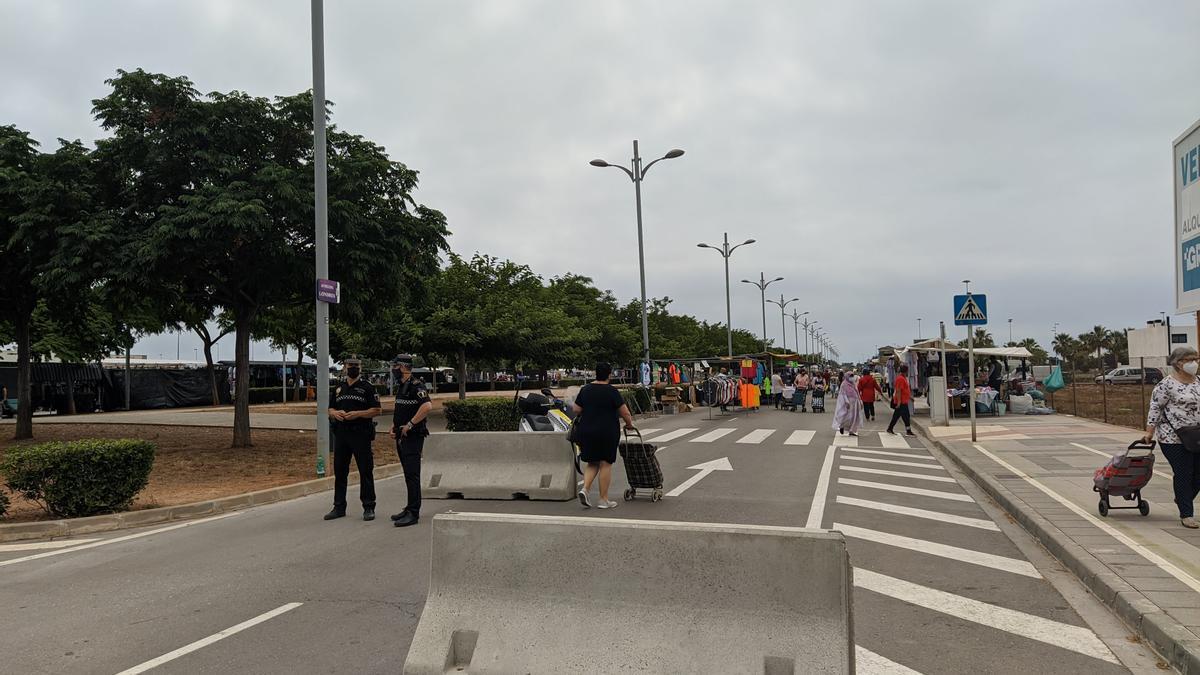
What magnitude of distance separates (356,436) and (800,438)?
12574 millimetres

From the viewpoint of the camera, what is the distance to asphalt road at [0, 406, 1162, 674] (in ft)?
15.0

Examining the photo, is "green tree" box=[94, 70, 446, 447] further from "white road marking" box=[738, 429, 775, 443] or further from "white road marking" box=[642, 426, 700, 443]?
"white road marking" box=[738, 429, 775, 443]

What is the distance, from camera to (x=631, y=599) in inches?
146

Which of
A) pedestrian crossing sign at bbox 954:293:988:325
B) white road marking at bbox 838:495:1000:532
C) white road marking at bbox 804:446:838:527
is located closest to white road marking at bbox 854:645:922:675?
white road marking at bbox 804:446:838:527

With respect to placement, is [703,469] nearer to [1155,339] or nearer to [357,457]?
[357,457]

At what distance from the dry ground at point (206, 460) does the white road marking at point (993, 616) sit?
8.81 metres

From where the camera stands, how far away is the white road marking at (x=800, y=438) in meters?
17.6

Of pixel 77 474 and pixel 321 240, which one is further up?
pixel 321 240

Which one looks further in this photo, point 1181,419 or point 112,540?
point 112,540

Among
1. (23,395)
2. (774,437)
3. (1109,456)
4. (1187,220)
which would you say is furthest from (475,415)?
(1187,220)

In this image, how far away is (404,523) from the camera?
8391 millimetres

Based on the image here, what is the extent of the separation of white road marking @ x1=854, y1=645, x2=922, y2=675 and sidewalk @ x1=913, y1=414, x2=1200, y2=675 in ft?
4.79

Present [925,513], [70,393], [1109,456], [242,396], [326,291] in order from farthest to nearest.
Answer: [70,393] < [242,396] < [1109,456] < [326,291] < [925,513]

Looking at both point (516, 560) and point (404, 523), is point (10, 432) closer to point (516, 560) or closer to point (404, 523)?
point (404, 523)
